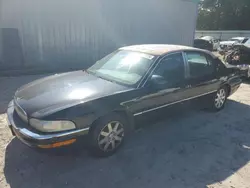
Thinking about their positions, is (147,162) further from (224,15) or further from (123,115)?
(224,15)

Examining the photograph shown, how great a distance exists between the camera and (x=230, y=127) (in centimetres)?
456

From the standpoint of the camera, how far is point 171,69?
3.98 m

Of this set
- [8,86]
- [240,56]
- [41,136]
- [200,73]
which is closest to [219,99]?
[200,73]

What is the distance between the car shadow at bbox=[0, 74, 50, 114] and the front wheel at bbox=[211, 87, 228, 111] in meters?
4.41

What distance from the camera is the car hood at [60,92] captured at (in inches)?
115

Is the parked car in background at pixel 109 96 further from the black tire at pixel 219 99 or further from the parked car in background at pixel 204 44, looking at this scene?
the parked car in background at pixel 204 44

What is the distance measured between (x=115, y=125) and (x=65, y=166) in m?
A: 0.85

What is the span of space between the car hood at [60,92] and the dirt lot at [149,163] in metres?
0.58

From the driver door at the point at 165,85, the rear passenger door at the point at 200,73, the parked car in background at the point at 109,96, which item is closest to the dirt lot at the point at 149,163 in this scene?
the parked car in background at the point at 109,96

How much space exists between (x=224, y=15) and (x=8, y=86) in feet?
130

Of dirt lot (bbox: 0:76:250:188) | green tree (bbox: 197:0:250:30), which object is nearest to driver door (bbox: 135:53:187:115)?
dirt lot (bbox: 0:76:250:188)

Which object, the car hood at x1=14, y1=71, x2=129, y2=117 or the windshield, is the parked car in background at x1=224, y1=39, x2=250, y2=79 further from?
the car hood at x1=14, y1=71, x2=129, y2=117

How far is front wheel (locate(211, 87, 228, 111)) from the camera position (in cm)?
507

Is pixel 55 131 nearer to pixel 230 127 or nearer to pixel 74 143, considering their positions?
pixel 74 143
